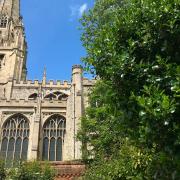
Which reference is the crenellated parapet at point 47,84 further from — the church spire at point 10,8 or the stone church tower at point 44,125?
the church spire at point 10,8

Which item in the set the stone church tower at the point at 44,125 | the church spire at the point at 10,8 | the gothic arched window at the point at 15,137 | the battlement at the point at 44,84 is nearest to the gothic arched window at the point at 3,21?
the church spire at the point at 10,8

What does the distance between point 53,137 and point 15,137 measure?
137 inches

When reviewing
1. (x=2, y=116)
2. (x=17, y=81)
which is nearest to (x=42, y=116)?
(x=2, y=116)

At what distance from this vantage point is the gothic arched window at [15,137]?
35.6m

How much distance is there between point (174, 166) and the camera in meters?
8.84

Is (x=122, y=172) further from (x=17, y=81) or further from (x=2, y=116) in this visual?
(x=17, y=81)

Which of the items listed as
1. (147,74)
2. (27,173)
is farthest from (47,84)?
(147,74)

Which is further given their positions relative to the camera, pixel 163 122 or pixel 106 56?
pixel 106 56

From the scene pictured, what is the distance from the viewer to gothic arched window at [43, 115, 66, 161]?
3606 cm

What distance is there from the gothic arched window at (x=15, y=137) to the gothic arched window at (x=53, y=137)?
5.75 ft

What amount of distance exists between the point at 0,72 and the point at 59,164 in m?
33.7

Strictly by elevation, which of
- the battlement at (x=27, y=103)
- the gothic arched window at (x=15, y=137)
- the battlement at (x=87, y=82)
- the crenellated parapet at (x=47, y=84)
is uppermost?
the crenellated parapet at (x=47, y=84)

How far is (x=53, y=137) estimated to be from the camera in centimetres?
3719

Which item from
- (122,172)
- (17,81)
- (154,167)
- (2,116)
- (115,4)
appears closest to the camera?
(154,167)
